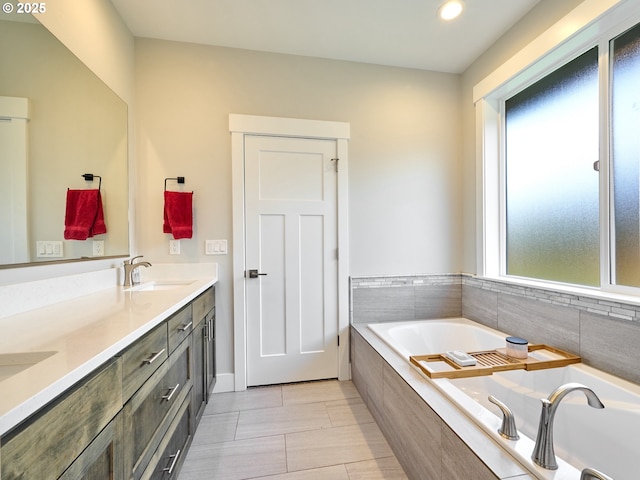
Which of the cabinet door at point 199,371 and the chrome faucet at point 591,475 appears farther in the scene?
the cabinet door at point 199,371

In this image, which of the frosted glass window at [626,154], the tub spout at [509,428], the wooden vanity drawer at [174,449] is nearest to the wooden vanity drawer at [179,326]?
the wooden vanity drawer at [174,449]

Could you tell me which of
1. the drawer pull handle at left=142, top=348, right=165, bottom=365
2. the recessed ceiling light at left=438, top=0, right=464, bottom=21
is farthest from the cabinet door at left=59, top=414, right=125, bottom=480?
the recessed ceiling light at left=438, top=0, right=464, bottom=21

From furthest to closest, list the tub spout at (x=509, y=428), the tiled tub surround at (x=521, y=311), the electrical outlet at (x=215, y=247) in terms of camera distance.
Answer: the electrical outlet at (x=215, y=247), the tiled tub surround at (x=521, y=311), the tub spout at (x=509, y=428)

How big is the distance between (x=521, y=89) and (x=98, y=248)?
318cm

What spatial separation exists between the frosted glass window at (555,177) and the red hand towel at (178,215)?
2580 millimetres

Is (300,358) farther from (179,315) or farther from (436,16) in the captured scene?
(436,16)

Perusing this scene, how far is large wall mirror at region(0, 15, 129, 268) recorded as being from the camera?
3.35ft

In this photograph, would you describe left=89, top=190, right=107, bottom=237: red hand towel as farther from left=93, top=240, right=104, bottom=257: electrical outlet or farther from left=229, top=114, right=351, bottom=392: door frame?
left=229, top=114, right=351, bottom=392: door frame

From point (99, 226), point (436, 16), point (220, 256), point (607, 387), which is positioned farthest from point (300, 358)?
point (436, 16)

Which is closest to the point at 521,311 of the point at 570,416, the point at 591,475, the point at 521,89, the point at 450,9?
the point at 570,416

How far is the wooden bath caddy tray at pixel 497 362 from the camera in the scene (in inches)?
→ 54.1

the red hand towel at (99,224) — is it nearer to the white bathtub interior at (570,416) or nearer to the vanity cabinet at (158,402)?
the vanity cabinet at (158,402)

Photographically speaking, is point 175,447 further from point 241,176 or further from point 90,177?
point 241,176

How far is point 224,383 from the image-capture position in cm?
212
